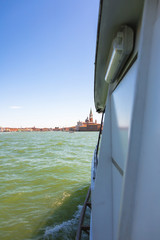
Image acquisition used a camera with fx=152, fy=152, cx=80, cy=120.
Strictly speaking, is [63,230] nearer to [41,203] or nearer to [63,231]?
[63,231]

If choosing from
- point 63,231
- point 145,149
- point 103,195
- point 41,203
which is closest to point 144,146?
point 145,149

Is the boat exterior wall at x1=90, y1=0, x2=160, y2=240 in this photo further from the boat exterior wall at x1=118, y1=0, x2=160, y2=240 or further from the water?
the water

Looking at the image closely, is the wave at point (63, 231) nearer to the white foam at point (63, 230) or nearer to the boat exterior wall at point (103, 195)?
the white foam at point (63, 230)

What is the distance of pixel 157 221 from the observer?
841 millimetres

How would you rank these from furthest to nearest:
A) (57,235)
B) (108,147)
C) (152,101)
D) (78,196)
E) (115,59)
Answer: (78,196), (57,235), (108,147), (115,59), (152,101)

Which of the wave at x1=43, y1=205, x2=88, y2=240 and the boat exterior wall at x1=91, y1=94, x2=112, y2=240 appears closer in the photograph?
the boat exterior wall at x1=91, y1=94, x2=112, y2=240

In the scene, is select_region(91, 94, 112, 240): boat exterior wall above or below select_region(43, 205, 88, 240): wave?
above

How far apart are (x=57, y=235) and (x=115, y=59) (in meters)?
4.01

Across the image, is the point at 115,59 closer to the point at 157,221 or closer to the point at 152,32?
the point at 152,32

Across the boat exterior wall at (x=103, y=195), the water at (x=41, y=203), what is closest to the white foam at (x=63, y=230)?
the water at (x=41, y=203)

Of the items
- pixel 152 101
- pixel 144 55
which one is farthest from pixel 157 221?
pixel 144 55

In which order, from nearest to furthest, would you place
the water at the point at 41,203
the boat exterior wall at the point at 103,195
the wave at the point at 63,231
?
1. the boat exterior wall at the point at 103,195
2. the wave at the point at 63,231
3. the water at the point at 41,203

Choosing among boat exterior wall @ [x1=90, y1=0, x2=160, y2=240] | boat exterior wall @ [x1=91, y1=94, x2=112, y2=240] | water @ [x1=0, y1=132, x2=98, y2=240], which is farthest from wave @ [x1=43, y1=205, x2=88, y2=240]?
boat exterior wall @ [x1=90, y1=0, x2=160, y2=240]

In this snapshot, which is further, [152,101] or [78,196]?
[78,196]
